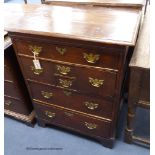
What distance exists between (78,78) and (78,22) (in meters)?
0.30

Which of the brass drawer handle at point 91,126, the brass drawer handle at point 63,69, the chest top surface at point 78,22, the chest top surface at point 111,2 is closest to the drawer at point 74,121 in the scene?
the brass drawer handle at point 91,126

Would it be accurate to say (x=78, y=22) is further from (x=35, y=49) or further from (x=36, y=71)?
(x=36, y=71)

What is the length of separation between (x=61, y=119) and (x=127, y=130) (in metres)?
0.47

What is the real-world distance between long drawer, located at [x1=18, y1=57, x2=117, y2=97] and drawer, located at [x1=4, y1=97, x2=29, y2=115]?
0.35 meters

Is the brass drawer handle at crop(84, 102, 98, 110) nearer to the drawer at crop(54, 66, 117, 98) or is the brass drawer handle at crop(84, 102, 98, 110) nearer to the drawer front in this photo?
the drawer at crop(54, 66, 117, 98)

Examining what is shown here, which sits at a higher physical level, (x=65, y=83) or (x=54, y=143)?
(x=65, y=83)

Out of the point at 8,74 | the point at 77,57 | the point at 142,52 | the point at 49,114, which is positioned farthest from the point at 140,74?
the point at 8,74

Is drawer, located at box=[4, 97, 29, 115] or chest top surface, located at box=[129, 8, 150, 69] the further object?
drawer, located at box=[4, 97, 29, 115]

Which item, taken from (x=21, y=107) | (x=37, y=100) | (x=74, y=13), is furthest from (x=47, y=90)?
(x=74, y=13)

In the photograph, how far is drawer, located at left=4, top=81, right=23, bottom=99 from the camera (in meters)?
1.39

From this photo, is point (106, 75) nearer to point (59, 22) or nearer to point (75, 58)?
point (75, 58)

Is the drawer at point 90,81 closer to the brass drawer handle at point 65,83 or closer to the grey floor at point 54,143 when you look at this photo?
the brass drawer handle at point 65,83

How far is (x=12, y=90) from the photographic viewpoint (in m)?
1.42

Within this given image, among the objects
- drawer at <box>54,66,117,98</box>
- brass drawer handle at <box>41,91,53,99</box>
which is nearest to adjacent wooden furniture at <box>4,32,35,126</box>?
brass drawer handle at <box>41,91,53,99</box>
